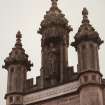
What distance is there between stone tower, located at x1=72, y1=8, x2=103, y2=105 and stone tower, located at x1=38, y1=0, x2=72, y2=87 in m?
1.53

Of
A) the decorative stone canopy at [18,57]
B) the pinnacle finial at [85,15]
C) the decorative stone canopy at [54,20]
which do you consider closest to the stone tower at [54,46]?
the decorative stone canopy at [54,20]

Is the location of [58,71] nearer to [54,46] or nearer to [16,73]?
[54,46]

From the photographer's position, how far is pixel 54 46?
36.1m

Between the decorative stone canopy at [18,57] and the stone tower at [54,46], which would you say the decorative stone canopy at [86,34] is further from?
the decorative stone canopy at [18,57]

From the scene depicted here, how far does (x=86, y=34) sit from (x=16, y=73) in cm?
478

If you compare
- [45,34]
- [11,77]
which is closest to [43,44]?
[45,34]

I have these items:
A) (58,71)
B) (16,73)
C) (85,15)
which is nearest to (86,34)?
(85,15)

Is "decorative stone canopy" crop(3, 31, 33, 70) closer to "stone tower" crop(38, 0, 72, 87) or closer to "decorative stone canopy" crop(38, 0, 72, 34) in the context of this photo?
"stone tower" crop(38, 0, 72, 87)

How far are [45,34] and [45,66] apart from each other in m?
2.27

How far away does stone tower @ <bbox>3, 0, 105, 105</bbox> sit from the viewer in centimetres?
3234

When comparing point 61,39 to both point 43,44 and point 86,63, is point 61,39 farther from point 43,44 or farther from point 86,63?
point 86,63

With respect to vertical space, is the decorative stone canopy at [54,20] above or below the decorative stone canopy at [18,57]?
above

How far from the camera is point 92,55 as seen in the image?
3334 centimetres

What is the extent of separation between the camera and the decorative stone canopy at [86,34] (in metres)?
33.9
